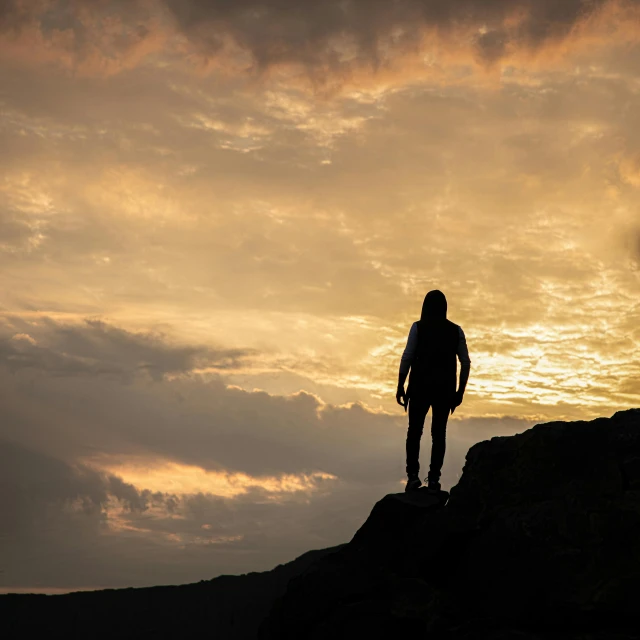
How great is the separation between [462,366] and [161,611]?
7053 inches

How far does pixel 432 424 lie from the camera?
50.9ft

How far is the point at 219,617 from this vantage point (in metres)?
156

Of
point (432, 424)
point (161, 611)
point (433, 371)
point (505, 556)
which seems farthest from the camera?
point (161, 611)

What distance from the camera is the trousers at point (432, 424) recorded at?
15375 millimetres

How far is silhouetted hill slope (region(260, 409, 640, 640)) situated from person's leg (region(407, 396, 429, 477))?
0.90 m

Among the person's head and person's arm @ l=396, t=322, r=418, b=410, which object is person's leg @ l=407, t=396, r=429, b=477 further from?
the person's head

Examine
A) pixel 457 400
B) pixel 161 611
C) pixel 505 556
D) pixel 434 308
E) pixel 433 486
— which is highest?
pixel 434 308

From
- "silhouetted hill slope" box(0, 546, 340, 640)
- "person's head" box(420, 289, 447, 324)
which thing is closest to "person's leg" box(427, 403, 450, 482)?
"person's head" box(420, 289, 447, 324)

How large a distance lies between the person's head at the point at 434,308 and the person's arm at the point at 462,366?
564mm

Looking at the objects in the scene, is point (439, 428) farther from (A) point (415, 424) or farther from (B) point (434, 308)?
(B) point (434, 308)

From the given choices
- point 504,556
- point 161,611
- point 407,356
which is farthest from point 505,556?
point 161,611

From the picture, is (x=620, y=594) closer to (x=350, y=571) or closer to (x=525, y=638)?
(x=525, y=638)

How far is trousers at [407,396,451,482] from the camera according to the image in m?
15.4

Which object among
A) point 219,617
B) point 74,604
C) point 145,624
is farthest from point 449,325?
point 74,604
